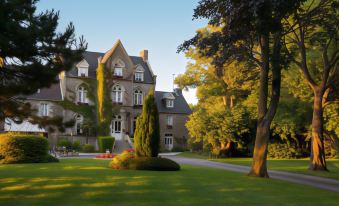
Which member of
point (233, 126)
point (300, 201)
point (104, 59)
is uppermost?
point (104, 59)

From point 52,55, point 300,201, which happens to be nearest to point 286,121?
point 300,201

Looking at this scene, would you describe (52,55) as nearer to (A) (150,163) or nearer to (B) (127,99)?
(A) (150,163)

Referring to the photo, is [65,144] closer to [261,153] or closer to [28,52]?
[261,153]

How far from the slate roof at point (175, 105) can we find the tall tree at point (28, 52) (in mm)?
45740

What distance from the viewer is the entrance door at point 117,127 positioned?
54.3 metres

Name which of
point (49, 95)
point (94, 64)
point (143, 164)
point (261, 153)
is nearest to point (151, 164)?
point (143, 164)

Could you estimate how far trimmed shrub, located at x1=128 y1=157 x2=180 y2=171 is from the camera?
65.7 ft

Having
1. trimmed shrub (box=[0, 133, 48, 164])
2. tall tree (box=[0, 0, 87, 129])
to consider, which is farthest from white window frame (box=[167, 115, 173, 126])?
tall tree (box=[0, 0, 87, 129])

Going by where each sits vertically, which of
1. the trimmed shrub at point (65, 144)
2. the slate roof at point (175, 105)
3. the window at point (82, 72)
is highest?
the window at point (82, 72)

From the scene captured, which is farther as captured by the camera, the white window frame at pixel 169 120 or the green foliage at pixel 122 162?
the white window frame at pixel 169 120

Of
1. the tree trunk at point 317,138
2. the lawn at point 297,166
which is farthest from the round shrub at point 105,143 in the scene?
the tree trunk at point 317,138

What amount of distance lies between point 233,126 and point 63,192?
30.6m

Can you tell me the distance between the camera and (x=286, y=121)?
36594mm

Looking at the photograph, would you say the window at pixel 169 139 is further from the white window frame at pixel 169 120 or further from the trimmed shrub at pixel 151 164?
the trimmed shrub at pixel 151 164
